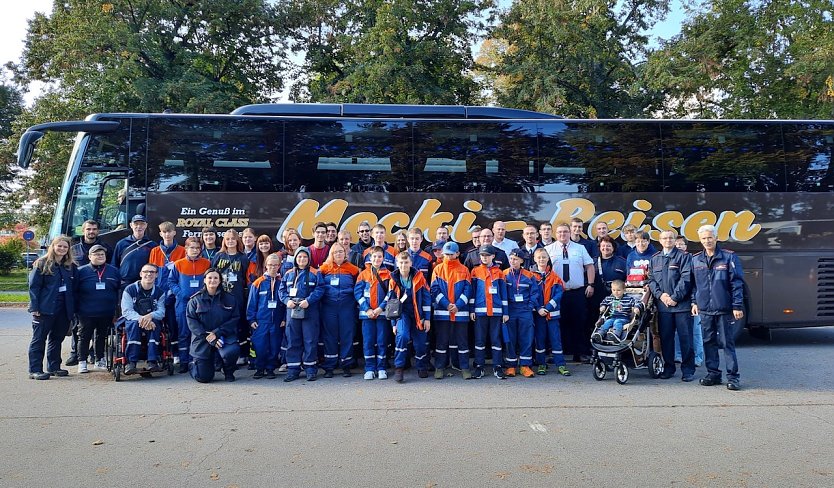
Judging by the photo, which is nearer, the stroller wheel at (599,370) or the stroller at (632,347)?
the stroller at (632,347)

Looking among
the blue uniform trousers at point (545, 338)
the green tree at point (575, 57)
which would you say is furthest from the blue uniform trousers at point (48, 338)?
the green tree at point (575, 57)

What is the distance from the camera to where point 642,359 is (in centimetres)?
765

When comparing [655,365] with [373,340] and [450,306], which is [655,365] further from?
[373,340]

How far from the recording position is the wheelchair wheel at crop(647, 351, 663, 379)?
7.65 m

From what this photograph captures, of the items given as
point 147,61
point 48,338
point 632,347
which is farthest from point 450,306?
point 147,61

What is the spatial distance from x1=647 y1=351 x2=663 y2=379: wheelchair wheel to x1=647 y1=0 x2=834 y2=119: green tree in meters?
13.1

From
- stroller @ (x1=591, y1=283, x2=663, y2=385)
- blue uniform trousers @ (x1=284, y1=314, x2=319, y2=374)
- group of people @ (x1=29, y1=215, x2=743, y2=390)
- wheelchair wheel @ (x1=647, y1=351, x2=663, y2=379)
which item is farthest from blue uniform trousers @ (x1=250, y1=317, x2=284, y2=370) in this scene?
wheelchair wheel @ (x1=647, y1=351, x2=663, y2=379)

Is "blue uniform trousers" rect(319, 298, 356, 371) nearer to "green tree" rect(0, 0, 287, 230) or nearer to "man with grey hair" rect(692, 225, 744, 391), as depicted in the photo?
"man with grey hair" rect(692, 225, 744, 391)

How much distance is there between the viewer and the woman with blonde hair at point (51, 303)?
24.4 ft

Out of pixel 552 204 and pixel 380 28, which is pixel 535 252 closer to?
pixel 552 204

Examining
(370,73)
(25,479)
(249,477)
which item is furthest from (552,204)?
(370,73)

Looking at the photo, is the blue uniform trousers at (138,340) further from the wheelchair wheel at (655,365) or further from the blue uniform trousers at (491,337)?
the wheelchair wheel at (655,365)

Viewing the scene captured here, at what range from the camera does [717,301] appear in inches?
277

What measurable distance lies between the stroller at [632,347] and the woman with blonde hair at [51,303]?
21.9ft
